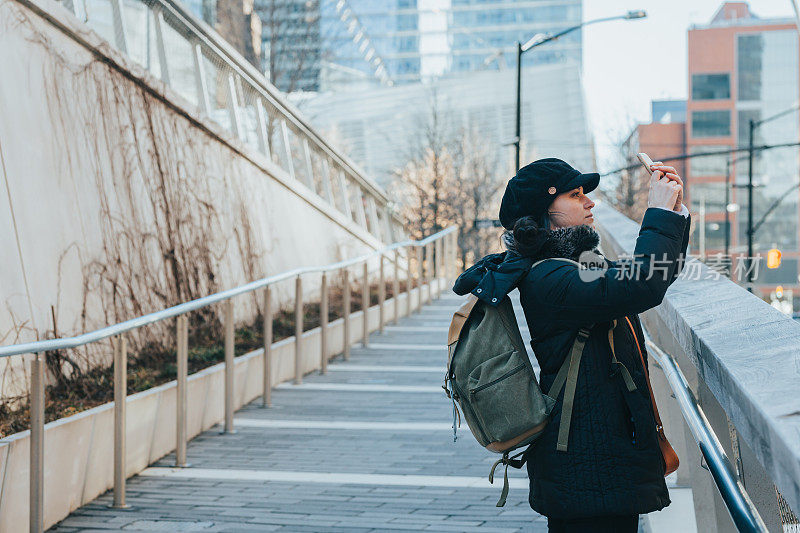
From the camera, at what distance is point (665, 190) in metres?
2.63

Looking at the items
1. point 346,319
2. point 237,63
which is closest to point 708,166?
point 237,63

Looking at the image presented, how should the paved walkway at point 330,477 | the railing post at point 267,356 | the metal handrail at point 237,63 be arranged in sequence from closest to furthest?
the paved walkway at point 330,477, the railing post at point 267,356, the metal handrail at point 237,63

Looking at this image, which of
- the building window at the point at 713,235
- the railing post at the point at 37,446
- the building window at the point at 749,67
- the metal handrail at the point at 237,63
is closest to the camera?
the railing post at the point at 37,446

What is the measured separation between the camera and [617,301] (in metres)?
2.52

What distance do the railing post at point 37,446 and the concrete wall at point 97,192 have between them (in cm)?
147

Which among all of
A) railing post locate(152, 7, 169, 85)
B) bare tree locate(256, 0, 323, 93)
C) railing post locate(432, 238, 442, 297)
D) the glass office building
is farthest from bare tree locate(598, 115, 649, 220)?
the glass office building

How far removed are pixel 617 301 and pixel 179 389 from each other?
4602 mm

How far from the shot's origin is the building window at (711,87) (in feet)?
306

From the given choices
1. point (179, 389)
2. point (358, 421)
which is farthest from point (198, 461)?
point (358, 421)

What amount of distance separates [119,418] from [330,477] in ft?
4.54

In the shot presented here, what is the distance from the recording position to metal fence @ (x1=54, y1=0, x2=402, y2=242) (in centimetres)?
948

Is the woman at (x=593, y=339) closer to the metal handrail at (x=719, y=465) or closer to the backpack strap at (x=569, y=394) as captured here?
the backpack strap at (x=569, y=394)

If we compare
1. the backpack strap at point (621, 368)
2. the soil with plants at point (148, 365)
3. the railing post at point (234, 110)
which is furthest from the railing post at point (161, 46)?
the backpack strap at point (621, 368)

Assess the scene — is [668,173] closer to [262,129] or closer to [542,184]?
[542,184]
